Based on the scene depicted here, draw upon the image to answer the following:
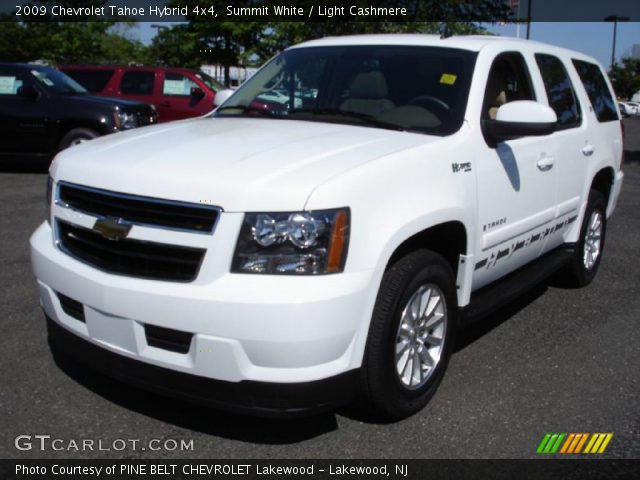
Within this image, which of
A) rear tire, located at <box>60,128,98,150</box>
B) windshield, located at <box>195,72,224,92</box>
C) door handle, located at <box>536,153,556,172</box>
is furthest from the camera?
windshield, located at <box>195,72,224,92</box>

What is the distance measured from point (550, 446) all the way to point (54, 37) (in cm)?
3472

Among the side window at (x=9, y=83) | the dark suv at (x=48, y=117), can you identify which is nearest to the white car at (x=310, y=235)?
the dark suv at (x=48, y=117)

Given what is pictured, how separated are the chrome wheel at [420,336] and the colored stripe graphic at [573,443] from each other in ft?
2.06

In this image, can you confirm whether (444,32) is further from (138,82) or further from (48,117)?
(138,82)

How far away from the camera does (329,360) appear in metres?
2.90

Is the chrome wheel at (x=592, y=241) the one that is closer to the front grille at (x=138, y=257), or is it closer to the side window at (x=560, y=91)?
the side window at (x=560, y=91)

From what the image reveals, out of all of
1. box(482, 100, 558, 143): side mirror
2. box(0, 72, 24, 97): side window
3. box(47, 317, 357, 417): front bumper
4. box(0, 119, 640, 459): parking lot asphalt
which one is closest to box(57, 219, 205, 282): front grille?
box(47, 317, 357, 417): front bumper

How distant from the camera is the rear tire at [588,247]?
5641mm

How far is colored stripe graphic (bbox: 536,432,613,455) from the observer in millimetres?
3305

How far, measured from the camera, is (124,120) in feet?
37.2

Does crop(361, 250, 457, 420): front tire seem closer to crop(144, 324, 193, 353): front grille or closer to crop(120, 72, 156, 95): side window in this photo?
crop(144, 324, 193, 353): front grille

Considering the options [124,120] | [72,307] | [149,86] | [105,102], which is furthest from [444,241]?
[149,86]

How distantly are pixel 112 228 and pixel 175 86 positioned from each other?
13152 mm

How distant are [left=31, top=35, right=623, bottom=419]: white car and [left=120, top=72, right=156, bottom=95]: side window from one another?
1172 centimetres
